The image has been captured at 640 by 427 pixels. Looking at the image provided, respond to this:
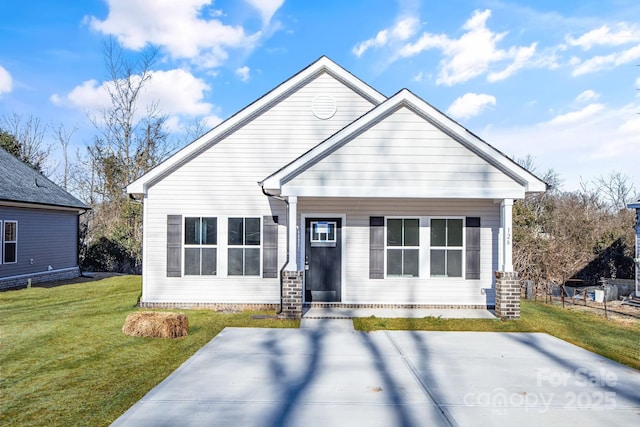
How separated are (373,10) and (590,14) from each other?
6.38 m

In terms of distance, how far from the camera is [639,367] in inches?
226

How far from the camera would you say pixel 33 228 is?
1483 centimetres

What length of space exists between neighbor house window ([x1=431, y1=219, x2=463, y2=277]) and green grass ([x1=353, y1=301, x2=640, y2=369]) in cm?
148

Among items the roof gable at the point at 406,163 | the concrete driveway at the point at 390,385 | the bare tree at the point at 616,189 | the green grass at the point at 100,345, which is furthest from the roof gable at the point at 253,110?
the bare tree at the point at 616,189

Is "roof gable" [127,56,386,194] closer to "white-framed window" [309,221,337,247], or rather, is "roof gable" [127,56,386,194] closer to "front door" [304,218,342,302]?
"front door" [304,218,342,302]

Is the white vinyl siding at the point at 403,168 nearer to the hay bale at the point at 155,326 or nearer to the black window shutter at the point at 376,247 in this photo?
the black window shutter at the point at 376,247

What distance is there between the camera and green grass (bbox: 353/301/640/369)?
726cm

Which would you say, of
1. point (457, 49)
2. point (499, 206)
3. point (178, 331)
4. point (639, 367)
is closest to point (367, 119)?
point (499, 206)

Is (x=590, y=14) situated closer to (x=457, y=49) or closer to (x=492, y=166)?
(x=457, y=49)

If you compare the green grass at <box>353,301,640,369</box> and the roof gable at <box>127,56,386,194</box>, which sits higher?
the roof gable at <box>127,56,386,194</box>

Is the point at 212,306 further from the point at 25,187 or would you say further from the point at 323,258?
the point at 25,187

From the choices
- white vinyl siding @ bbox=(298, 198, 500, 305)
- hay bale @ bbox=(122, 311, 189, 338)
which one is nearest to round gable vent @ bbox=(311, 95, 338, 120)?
white vinyl siding @ bbox=(298, 198, 500, 305)

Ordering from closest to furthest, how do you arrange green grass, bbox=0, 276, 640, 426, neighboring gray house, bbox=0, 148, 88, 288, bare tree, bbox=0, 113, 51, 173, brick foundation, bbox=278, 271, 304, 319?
1. green grass, bbox=0, 276, 640, 426
2. brick foundation, bbox=278, 271, 304, 319
3. neighboring gray house, bbox=0, 148, 88, 288
4. bare tree, bbox=0, 113, 51, 173

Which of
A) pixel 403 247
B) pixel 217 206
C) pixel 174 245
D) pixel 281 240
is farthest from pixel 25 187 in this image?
pixel 403 247
